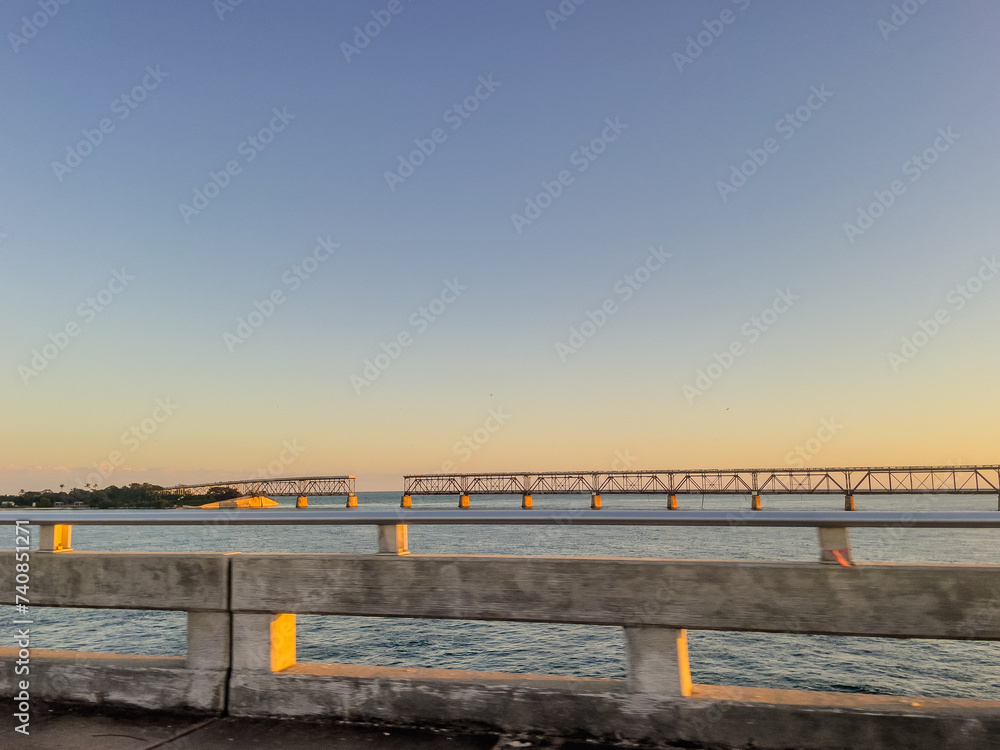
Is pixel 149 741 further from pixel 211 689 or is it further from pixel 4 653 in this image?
pixel 4 653

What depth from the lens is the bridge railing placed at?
12.7 feet

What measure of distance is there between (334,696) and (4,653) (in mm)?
2730

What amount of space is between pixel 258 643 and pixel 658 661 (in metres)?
2.64

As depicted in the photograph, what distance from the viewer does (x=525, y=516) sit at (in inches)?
174

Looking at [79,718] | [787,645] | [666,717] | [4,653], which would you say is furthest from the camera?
[787,645]

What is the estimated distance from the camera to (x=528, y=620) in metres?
4.44

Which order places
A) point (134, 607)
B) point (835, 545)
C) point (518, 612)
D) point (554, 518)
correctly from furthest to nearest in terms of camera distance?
point (134, 607)
point (518, 612)
point (554, 518)
point (835, 545)

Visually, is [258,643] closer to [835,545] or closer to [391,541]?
[391,541]

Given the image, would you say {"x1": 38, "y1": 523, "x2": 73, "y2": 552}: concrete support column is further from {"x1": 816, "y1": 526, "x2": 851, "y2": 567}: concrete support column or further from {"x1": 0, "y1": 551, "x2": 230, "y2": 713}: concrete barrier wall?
{"x1": 816, "y1": 526, "x2": 851, "y2": 567}: concrete support column

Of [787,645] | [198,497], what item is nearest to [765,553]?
[787,645]

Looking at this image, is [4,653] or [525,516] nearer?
[525,516]

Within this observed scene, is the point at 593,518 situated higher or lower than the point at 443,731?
higher

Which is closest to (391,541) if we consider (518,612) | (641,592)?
(518,612)

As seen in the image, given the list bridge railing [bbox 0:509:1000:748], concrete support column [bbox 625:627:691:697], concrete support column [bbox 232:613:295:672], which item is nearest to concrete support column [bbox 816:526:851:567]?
bridge railing [bbox 0:509:1000:748]
